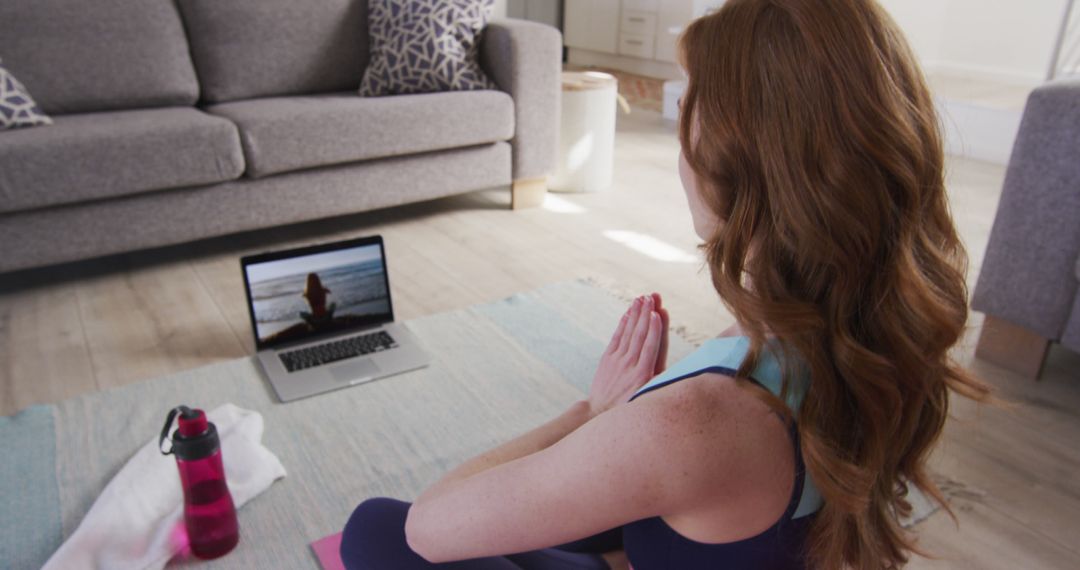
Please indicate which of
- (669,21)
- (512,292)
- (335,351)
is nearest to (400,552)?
(335,351)

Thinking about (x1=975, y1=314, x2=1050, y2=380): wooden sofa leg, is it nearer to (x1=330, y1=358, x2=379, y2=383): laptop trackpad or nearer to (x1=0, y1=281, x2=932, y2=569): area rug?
(x1=0, y1=281, x2=932, y2=569): area rug

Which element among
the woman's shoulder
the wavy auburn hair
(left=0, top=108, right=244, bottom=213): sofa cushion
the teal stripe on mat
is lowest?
the teal stripe on mat

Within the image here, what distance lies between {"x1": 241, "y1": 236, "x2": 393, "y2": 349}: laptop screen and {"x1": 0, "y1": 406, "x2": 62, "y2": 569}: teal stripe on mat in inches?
19.0

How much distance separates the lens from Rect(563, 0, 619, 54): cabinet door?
642 cm

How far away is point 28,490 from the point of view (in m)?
1.47

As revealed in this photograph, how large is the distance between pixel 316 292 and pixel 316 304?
0.03 m

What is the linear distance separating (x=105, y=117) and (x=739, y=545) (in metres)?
2.49

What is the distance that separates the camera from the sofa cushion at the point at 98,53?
97.7 inches

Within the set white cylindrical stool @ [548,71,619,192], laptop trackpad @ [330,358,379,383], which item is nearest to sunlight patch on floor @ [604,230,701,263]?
white cylindrical stool @ [548,71,619,192]

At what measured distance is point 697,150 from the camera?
0.62 metres

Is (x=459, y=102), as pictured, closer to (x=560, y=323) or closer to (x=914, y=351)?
(x=560, y=323)

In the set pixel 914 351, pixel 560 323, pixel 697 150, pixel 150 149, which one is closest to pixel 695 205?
pixel 697 150

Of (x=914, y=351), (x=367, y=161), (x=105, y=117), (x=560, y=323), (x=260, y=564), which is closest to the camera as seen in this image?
(x=914, y=351)

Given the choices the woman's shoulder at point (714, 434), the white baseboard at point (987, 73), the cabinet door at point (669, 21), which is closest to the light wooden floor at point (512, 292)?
the woman's shoulder at point (714, 434)
